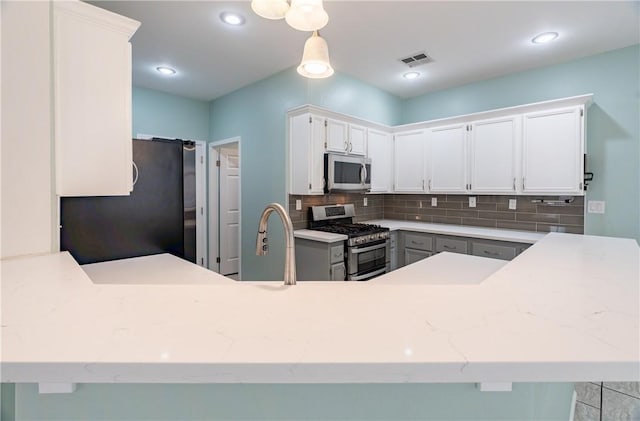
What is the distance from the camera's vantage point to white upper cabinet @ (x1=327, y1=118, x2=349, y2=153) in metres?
3.49

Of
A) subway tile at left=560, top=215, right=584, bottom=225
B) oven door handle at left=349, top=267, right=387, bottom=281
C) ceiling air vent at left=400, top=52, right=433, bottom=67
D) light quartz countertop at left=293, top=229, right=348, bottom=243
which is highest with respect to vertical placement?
ceiling air vent at left=400, top=52, right=433, bottom=67

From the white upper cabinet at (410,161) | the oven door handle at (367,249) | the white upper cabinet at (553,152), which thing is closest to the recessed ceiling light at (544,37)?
the white upper cabinet at (553,152)

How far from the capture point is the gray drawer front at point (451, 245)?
11.2ft

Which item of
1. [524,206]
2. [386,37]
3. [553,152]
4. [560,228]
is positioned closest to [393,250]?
[524,206]

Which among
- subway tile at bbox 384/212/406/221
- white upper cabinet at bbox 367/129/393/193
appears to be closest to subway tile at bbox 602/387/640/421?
white upper cabinet at bbox 367/129/393/193

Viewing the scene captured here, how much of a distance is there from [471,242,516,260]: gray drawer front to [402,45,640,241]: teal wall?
32.4 inches

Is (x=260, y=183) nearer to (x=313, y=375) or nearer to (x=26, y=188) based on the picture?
(x=26, y=188)

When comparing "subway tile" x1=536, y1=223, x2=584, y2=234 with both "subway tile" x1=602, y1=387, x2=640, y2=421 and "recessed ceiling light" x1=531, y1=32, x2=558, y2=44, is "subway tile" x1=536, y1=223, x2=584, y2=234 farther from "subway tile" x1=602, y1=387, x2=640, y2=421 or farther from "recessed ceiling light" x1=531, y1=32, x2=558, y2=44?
"subway tile" x1=602, y1=387, x2=640, y2=421

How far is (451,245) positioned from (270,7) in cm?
291

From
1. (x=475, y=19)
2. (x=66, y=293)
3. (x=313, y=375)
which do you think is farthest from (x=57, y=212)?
(x=475, y=19)

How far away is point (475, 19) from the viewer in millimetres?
2533

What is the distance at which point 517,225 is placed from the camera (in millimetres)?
3633

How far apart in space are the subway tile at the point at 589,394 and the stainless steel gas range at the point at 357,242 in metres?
1.88

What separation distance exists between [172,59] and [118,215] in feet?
6.24
